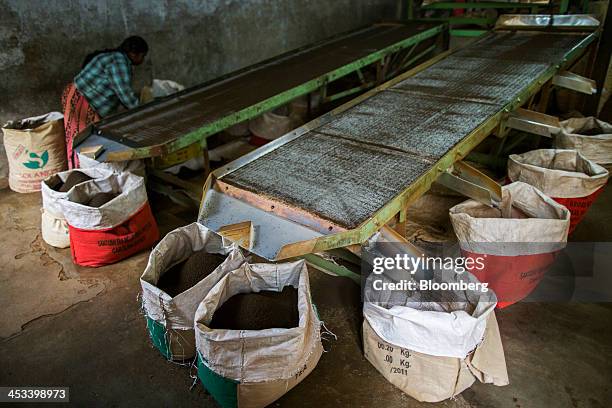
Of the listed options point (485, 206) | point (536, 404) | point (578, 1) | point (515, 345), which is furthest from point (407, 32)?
point (536, 404)

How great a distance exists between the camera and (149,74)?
13.5 ft

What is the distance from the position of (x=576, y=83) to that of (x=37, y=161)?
13.4ft

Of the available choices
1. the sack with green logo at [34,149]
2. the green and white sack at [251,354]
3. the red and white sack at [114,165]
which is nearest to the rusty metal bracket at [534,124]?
the green and white sack at [251,354]

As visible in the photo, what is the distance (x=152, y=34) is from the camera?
400cm

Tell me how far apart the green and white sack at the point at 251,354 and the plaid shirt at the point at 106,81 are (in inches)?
81.0

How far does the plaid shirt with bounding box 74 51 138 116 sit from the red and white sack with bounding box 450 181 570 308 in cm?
250

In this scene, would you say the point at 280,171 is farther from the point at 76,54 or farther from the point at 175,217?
the point at 76,54

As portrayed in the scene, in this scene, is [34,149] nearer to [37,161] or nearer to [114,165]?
[37,161]

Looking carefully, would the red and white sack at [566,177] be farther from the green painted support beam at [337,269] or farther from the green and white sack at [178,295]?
the green and white sack at [178,295]

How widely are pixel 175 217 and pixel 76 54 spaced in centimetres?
166

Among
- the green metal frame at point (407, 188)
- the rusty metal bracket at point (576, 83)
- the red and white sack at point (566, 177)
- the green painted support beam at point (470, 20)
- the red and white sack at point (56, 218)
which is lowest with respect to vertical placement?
the red and white sack at point (56, 218)

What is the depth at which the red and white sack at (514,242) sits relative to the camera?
6.68 feet

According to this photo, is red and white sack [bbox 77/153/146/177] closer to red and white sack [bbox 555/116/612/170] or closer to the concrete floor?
the concrete floor

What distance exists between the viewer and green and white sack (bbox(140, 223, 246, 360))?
1842 millimetres
